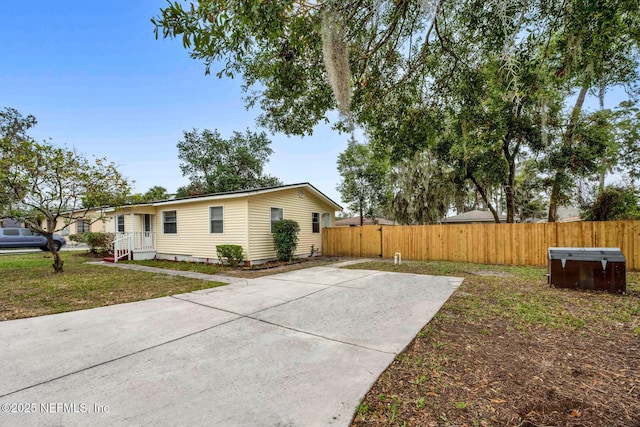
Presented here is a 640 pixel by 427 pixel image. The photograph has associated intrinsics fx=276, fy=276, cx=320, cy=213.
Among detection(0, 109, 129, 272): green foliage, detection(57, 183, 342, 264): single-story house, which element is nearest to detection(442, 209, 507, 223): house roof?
detection(57, 183, 342, 264): single-story house

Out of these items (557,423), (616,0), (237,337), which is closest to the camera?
(557,423)

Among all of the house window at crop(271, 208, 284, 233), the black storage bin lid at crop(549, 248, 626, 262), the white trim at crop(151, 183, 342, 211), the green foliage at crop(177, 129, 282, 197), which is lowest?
the black storage bin lid at crop(549, 248, 626, 262)

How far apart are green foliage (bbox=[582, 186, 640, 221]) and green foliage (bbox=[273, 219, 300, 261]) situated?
11.2 metres

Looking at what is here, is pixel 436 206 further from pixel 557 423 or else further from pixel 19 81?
pixel 19 81

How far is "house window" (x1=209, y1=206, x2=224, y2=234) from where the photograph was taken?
34.2 feet

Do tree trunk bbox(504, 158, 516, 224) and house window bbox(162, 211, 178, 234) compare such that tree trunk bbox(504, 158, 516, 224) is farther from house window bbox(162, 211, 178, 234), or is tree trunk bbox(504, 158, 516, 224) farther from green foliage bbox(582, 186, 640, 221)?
house window bbox(162, 211, 178, 234)

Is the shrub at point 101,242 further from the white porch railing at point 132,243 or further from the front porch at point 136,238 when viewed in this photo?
the white porch railing at point 132,243

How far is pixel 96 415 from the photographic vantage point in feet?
6.10

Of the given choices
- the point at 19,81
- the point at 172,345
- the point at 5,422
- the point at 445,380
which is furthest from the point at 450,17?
the point at 19,81

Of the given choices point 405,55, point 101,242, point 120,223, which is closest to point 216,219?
point 120,223

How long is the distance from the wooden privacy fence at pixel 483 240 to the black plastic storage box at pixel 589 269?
3.81m

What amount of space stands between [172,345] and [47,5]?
10485 millimetres

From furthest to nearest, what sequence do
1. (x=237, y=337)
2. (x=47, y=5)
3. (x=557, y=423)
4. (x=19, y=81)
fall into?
1. (x=19, y=81)
2. (x=47, y=5)
3. (x=237, y=337)
4. (x=557, y=423)

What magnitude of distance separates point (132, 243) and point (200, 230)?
380 centimetres
